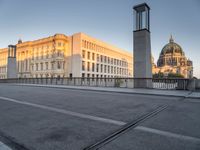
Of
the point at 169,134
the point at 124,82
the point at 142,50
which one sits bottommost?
the point at 169,134

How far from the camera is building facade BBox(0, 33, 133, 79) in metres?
48.2

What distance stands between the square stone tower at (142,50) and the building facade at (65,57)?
34598 millimetres

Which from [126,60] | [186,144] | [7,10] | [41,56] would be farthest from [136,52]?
[126,60]

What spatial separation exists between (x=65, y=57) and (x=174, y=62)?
308ft

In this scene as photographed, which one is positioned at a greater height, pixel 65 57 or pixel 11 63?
pixel 65 57

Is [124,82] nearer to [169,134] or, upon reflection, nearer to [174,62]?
[169,134]

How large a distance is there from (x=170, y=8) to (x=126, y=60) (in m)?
60.7

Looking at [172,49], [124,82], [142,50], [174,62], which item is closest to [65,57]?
[124,82]

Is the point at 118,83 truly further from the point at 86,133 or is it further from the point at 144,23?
the point at 86,133

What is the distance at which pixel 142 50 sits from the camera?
45.1 feet

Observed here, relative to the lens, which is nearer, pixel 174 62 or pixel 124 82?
pixel 124 82

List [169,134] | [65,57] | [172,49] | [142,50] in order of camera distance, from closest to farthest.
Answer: [169,134] → [142,50] → [65,57] → [172,49]

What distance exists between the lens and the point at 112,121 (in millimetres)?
3533

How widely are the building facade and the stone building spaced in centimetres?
6610
